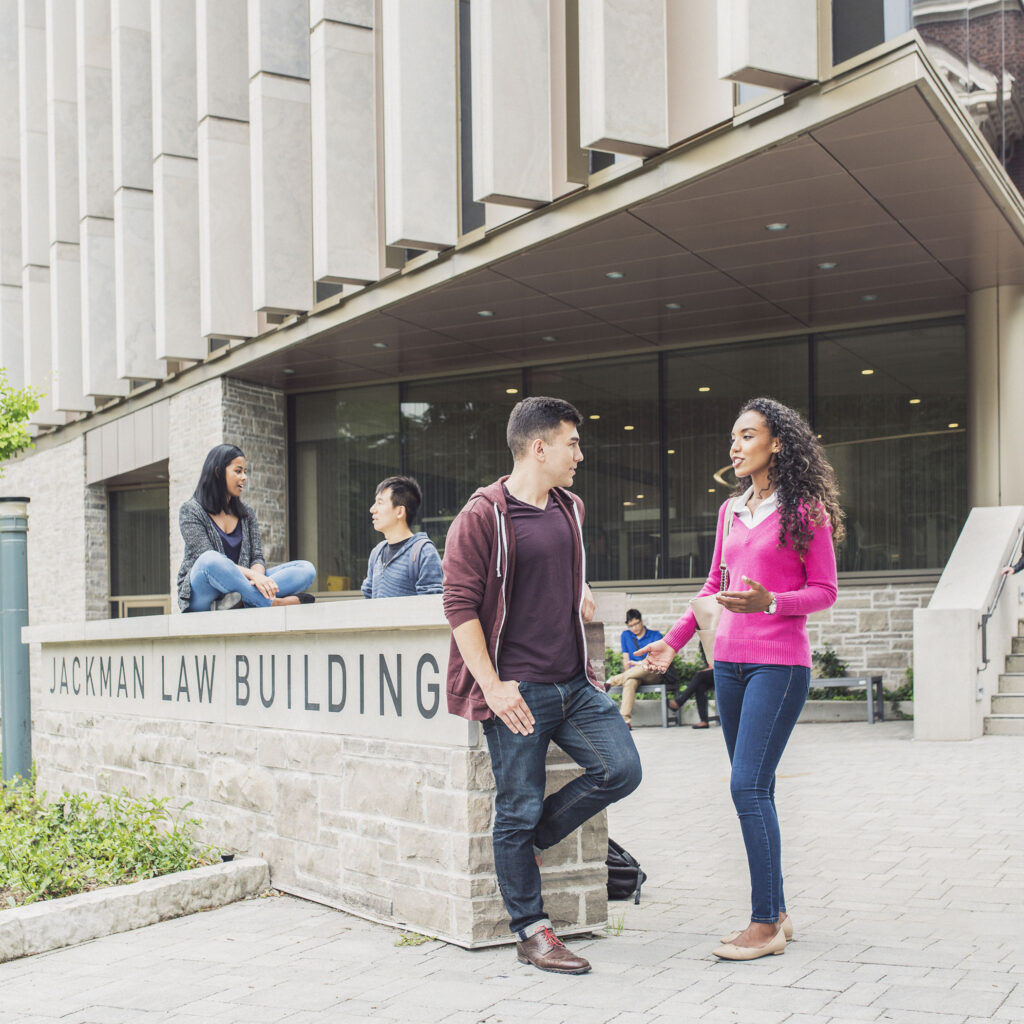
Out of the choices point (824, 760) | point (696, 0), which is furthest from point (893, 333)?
point (824, 760)

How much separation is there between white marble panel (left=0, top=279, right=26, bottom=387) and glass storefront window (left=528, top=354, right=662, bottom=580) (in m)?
12.7

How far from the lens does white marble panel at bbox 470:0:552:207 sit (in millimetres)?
12125

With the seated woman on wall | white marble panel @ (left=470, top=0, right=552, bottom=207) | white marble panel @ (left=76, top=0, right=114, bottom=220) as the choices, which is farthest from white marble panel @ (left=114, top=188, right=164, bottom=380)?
the seated woman on wall

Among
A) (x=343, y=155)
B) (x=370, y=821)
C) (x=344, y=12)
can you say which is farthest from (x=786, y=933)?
(x=344, y=12)

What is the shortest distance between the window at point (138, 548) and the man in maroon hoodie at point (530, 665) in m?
20.5

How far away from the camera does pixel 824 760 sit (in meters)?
10.3

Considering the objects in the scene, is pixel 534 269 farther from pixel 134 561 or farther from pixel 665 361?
pixel 134 561

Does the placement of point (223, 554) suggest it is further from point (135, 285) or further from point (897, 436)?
point (135, 285)

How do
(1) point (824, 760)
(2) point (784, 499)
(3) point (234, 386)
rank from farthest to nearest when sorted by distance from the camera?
(3) point (234, 386)
(1) point (824, 760)
(2) point (784, 499)

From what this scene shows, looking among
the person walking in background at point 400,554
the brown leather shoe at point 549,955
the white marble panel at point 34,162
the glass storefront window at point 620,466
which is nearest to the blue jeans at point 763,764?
the brown leather shoe at point 549,955

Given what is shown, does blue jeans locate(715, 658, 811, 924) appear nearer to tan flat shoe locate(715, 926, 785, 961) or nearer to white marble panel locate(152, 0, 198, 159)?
tan flat shoe locate(715, 926, 785, 961)

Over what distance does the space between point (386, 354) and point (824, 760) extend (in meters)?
10.3

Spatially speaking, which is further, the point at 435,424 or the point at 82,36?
the point at 82,36

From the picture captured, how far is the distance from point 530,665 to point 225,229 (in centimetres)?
1390
